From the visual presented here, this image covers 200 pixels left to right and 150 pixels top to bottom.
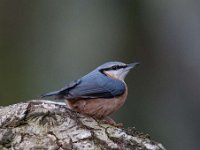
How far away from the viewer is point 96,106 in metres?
4.84

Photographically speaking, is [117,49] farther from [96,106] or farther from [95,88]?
[96,106]

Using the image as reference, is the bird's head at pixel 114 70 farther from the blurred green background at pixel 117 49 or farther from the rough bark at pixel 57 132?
the blurred green background at pixel 117 49


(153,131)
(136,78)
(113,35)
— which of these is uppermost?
(113,35)

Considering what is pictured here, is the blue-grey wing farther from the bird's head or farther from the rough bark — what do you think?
the rough bark

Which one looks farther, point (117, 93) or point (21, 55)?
point (21, 55)

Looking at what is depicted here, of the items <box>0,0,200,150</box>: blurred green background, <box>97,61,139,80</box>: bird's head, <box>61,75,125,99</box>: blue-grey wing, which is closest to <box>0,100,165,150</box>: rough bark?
<box>61,75,125,99</box>: blue-grey wing

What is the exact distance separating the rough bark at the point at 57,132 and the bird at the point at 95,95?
0.30m

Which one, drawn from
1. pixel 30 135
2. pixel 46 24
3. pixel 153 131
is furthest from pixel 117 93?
pixel 46 24

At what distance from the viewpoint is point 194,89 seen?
7.38 m

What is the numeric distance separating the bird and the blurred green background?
6.42 feet

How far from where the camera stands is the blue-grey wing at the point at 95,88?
15.9 ft

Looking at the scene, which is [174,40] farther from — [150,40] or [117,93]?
[117,93]

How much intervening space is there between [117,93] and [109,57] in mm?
2475

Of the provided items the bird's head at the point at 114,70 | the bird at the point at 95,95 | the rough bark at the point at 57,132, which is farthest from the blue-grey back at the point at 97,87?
the rough bark at the point at 57,132
